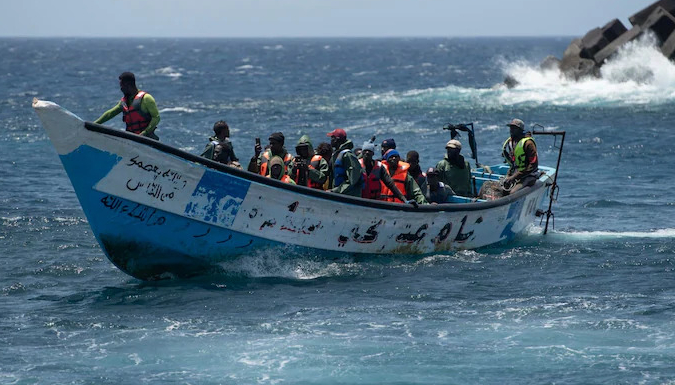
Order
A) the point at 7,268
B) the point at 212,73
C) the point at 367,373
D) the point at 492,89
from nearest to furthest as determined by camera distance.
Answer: the point at 367,373, the point at 7,268, the point at 492,89, the point at 212,73

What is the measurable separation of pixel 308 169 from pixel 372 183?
0.97 metres

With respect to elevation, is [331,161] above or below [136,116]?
below

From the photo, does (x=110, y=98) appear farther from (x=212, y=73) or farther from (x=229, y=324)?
(x=229, y=324)

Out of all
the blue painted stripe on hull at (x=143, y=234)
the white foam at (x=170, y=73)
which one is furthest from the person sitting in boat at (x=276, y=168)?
the white foam at (x=170, y=73)

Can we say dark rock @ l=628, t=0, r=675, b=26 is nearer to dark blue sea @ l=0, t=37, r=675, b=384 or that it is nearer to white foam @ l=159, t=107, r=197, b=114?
white foam @ l=159, t=107, r=197, b=114

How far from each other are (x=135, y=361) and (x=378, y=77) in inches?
2456

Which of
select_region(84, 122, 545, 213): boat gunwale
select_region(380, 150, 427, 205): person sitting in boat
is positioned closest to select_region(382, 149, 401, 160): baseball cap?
select_region(380, 150, 427, 205): person sitting in boat

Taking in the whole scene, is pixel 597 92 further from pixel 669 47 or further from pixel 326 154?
pixel 326 154

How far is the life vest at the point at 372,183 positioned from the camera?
1432 centimetres

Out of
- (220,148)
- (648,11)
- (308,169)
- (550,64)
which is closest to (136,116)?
(220,148)

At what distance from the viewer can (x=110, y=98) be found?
49.1 m

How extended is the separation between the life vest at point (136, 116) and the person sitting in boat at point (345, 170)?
2.58 meters

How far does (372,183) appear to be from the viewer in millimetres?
14336

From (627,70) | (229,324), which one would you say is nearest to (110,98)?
(627,70)
